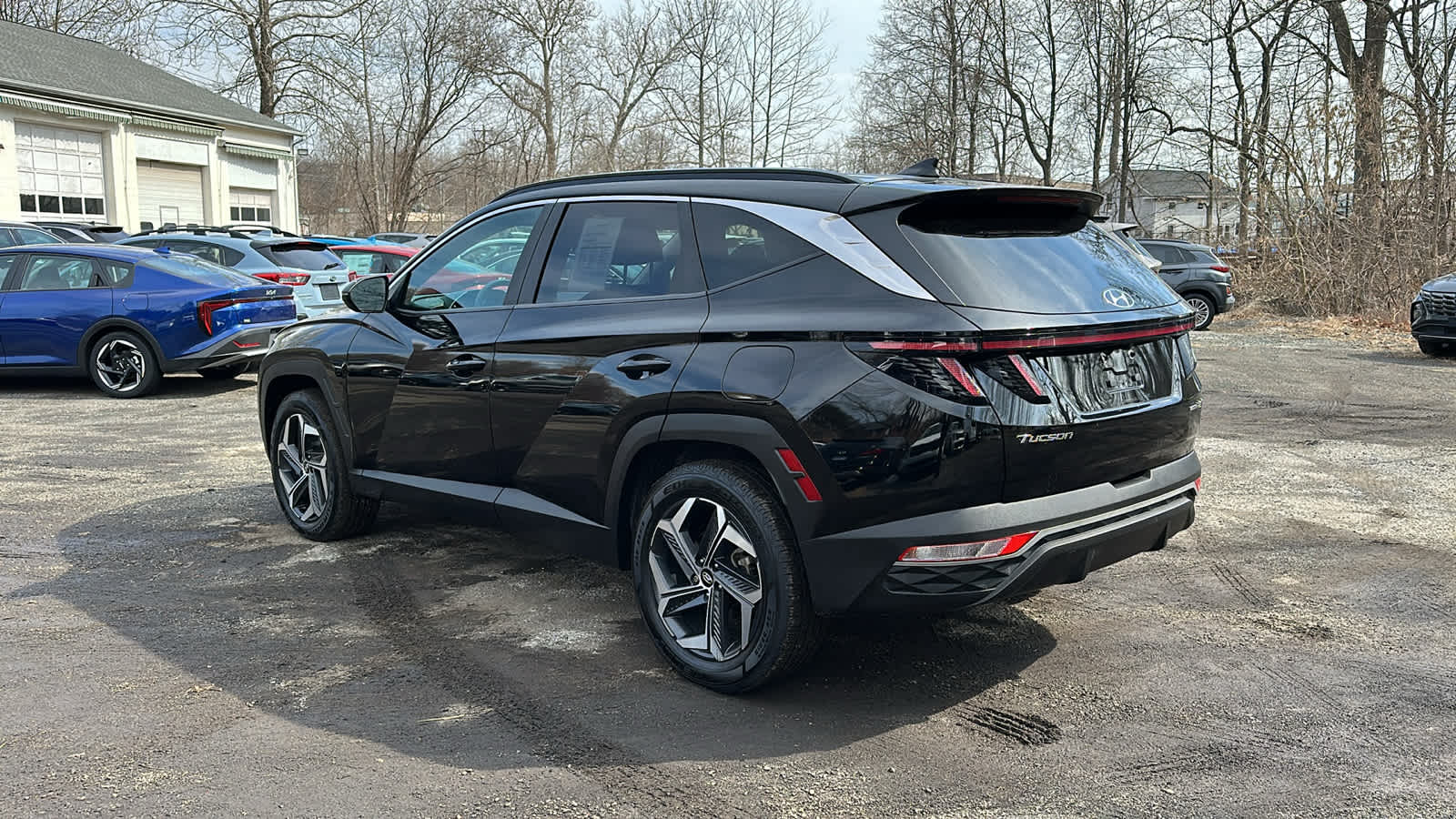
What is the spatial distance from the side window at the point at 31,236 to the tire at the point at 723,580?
18980 millimetres

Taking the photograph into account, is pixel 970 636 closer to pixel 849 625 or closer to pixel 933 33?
pixel 849 625

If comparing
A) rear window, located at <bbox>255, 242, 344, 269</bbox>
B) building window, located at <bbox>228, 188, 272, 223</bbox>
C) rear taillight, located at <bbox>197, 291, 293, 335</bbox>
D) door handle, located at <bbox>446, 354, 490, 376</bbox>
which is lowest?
door handle, located at <bbox>446, 354, 490, 376</bbox>

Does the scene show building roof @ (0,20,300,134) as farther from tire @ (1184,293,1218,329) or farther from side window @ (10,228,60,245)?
tire @ (1184,293,1218,329)

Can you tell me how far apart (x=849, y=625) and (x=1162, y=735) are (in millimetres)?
1048

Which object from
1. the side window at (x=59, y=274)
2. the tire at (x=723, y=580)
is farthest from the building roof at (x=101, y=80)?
the tire at (x=723, y=580)

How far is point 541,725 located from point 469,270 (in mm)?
2183

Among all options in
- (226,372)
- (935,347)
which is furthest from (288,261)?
(935,347)

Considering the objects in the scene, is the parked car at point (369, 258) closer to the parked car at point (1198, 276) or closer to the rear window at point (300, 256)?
the rear window at point (300, 256)

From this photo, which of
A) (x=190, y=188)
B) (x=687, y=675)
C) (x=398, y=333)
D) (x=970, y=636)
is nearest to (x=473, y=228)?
(x=398, y=333)

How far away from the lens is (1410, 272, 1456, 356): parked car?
552 inches

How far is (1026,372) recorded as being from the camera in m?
3.58

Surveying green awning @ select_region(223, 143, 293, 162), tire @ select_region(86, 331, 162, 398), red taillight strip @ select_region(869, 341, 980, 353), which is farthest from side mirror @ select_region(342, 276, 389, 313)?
green awning @ select_region(223, 143, 293, 162)

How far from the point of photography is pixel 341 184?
4984cm

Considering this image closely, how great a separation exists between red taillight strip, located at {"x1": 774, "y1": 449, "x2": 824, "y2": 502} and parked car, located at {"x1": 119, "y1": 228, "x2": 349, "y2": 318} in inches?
463
